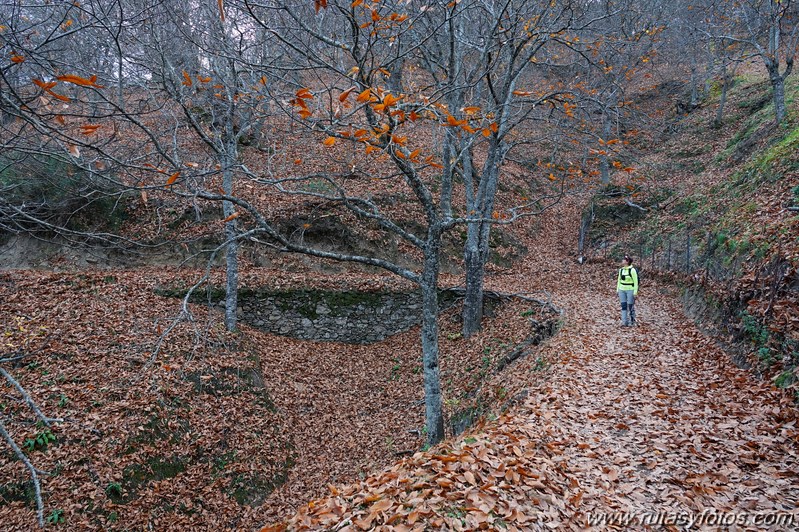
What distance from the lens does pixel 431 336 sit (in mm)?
6547

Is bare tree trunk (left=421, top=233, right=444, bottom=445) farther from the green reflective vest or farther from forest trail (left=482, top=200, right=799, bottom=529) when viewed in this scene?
the green reflective vest

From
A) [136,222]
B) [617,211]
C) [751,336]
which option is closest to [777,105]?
[617,211]

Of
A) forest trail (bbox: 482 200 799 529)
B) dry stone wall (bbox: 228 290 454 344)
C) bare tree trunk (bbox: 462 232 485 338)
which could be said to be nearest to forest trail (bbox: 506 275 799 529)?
forest trail (bbox: 482 200 799 529)

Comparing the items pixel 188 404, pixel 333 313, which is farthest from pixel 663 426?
pixel 333 313

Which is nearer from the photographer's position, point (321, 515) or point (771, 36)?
point (321, 515)

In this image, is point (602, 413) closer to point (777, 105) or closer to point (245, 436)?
point (245, 436)

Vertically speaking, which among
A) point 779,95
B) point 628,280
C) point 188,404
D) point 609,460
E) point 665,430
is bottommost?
point 188,404

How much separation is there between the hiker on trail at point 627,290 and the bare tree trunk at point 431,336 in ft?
18.0

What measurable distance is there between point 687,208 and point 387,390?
14278mm

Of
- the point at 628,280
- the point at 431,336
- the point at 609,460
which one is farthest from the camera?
the point at 628,280

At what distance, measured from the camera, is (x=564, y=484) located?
14.0ft

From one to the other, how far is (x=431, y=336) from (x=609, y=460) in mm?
2814

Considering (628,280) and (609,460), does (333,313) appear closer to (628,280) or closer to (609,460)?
(628,280)

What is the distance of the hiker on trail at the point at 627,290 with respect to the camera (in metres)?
9.69
